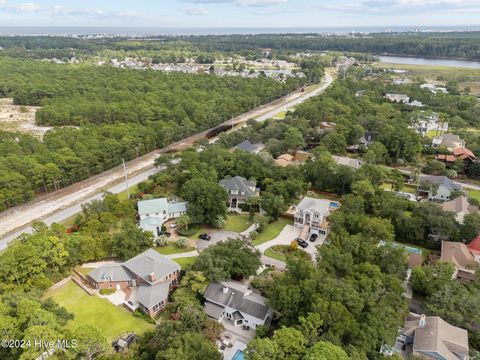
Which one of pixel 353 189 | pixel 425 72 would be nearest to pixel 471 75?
pixel 425 72

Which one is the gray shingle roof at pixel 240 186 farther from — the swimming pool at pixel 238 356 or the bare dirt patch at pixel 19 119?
the bare dirt patch at pixel 19 119

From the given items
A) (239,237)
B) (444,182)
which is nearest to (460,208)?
(444,182)

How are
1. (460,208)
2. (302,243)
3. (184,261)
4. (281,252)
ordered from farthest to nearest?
(460,208) → (302,243) → (281,252) → (184,261)

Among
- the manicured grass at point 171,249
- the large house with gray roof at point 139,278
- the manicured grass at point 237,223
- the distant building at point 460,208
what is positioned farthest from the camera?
the manicured grass at point 237,223

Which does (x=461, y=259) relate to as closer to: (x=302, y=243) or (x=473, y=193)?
(x=302, y=243)

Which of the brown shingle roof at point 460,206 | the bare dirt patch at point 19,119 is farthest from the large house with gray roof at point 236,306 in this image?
the bare dirt patch at point 19,119

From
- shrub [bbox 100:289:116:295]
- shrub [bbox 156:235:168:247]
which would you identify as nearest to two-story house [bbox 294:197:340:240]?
shrub [bbox 156:235:168:247]

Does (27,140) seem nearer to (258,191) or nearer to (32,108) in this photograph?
(258,191)

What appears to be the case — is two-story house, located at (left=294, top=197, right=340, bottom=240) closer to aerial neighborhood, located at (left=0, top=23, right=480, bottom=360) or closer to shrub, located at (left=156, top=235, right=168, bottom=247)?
aerial neighborhood, located at (left=0, top=23, right=480, bottom=360)
